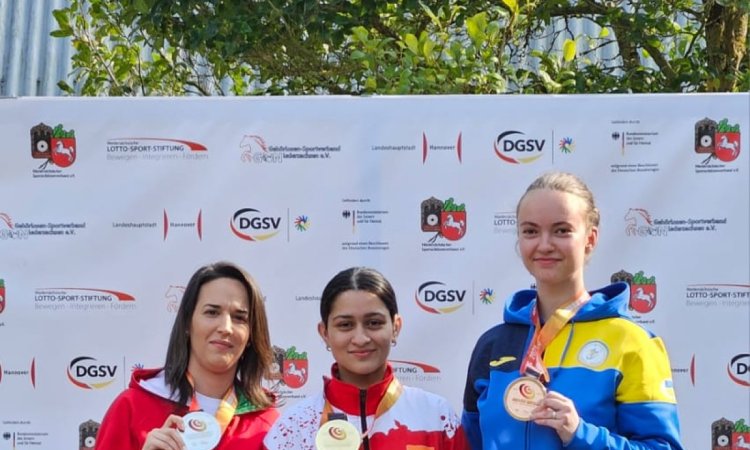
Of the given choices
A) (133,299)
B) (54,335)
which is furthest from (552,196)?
(54,335)

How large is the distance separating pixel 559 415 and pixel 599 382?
7.0 inches

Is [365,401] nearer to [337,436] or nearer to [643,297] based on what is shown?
[337,436]

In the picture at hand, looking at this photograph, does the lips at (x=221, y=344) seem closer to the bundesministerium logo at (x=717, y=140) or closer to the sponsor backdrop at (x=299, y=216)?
→ the sponsor backdrop at (x=299, y=216)

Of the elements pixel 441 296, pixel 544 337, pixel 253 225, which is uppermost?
pixel 253 225

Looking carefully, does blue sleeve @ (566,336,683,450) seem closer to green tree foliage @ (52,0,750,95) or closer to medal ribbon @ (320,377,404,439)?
medal ribbon @ (320,377,404,439)

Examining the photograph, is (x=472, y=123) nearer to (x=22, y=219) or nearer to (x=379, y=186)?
(x=379, y=186)

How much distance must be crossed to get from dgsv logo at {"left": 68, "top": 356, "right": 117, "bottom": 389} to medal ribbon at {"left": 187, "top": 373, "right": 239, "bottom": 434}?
1.13 metres

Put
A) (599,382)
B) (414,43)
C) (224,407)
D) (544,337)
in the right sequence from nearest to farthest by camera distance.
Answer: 1. (599,382)
2. (544,337)
3. (224,407)
4. (414,43)

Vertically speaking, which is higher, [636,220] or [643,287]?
[636,220]

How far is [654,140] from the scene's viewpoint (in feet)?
13.7

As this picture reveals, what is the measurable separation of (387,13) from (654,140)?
151 cm

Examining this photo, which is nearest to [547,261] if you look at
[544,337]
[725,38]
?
[544,337]

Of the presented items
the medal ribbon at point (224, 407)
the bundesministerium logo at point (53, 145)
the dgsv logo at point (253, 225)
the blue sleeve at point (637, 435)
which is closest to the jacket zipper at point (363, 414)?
the medal ribbon at point (224, 407)

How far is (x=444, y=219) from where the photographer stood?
13.8ft
